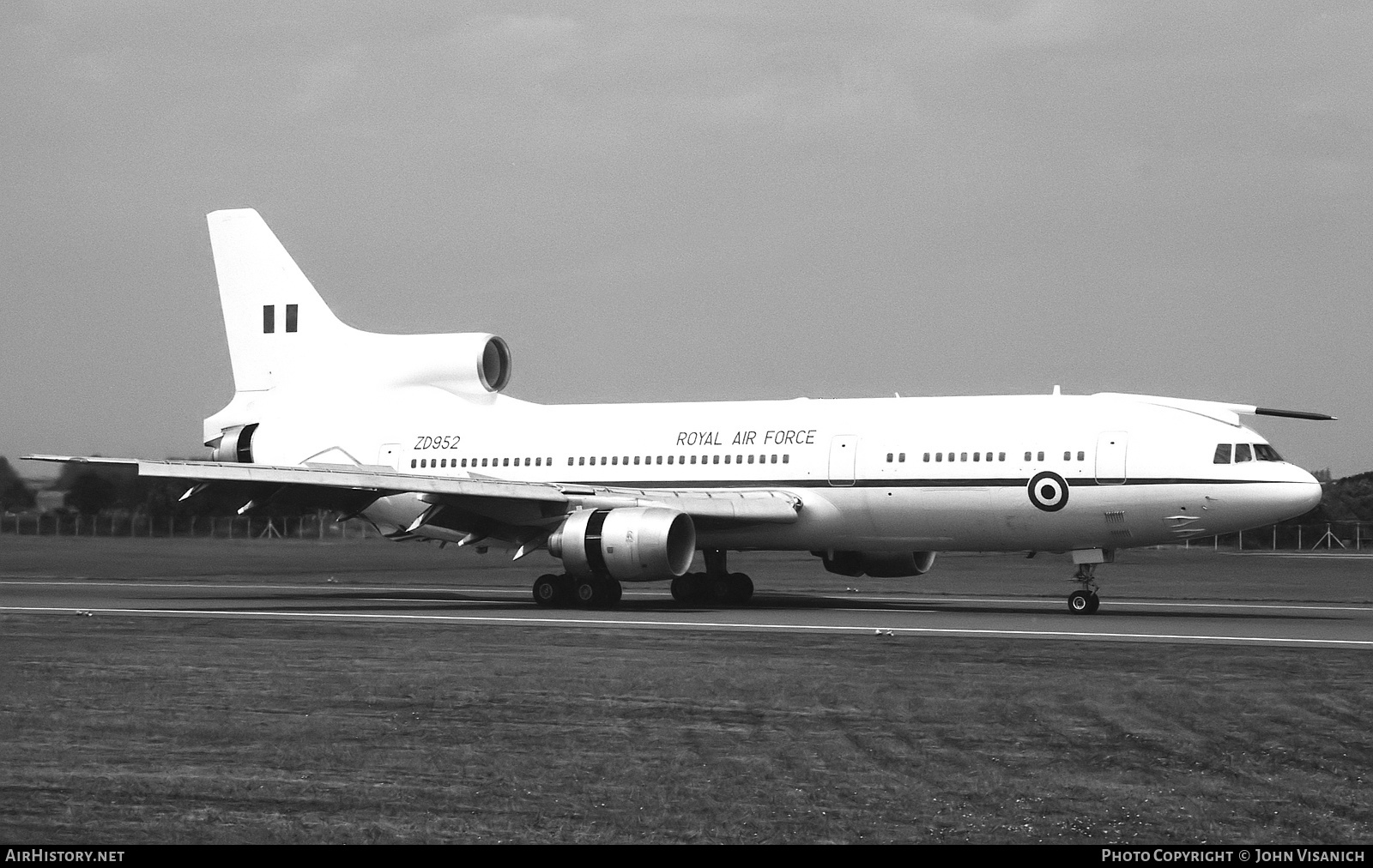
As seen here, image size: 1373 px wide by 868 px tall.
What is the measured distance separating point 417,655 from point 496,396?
1698 cm

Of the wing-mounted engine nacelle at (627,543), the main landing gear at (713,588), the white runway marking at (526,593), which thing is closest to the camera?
the wing-mounted engine nacelle at (627,543)

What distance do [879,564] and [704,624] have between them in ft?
29.6

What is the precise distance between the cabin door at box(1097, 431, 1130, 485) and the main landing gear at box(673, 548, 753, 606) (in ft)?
24.4

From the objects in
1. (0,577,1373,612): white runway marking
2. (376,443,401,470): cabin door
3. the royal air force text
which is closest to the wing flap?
the royal air force text

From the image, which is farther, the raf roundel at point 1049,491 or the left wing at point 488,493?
the left wing at point 488,493

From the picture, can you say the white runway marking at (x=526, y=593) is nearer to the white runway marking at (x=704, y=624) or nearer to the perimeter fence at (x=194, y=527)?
the perimeter fence at (x=194, y=527)

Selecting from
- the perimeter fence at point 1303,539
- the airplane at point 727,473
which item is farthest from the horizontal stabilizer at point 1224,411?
the perimeter fence at point 1303,539

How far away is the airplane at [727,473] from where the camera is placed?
26.4m

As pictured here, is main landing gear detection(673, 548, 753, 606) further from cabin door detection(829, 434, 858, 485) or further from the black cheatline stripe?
cabin door detection(829, 434, 858, 485)

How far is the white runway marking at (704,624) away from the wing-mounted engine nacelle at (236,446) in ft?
32.0

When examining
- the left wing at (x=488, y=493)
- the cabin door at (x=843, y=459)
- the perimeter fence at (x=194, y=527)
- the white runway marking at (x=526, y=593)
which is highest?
the cabin door at (x=843, y=459)

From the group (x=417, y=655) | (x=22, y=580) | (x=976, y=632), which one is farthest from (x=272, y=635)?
(x=22, y=580)

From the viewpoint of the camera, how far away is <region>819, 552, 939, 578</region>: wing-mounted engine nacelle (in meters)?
31.3
